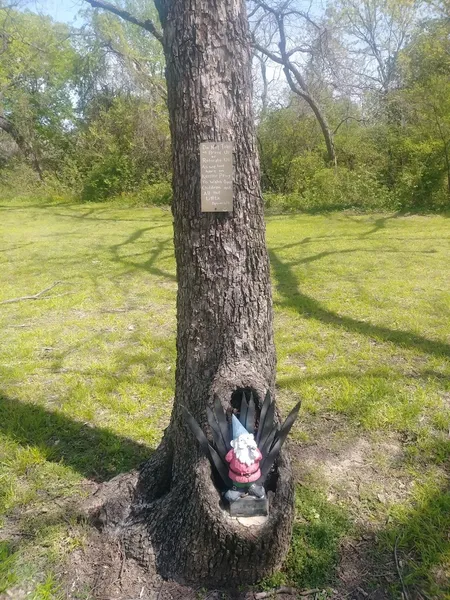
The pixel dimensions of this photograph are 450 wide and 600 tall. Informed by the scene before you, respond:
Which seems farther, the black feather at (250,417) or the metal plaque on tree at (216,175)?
the black feather at (250,417)

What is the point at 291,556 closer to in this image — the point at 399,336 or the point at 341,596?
the point at 341,596

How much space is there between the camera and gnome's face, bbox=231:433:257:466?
1.61 metres

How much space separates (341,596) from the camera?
1627mm

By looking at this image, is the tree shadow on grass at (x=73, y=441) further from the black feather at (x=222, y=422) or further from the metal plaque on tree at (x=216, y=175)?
the metal plaque on tree at (x=216, y=175)

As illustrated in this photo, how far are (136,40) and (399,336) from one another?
1923 centimetres

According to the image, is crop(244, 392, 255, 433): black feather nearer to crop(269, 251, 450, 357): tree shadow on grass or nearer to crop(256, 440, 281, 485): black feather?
crop(256, 440, 281, 485): black feather

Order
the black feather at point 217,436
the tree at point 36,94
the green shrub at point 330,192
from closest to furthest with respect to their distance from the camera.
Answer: the black feather at point 217,436 < the green shrub at point 330,192 < the tree at point 36,94

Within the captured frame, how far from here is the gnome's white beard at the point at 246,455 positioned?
161 cm

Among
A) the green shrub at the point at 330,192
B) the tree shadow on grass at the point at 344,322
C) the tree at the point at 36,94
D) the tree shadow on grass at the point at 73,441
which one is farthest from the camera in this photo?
the tree at the point at 36,94

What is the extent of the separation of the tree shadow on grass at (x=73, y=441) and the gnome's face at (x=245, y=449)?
1.03 m

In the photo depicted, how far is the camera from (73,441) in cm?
263

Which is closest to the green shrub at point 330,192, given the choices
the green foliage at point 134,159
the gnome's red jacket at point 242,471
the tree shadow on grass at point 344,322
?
the green foliage at point 134,159

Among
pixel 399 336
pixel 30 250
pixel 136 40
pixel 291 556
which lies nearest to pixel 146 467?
pixel 291 556

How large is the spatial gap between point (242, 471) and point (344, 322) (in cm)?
298
